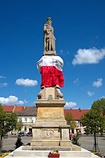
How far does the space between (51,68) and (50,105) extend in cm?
320

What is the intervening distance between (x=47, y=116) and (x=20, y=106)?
84404 mm

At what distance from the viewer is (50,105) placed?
1694 centimetres

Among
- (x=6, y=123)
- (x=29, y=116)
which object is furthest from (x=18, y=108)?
(x=6, y=123)

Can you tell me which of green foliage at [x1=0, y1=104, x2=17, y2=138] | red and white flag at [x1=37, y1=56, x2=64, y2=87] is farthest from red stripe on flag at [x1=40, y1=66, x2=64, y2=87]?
green foliage at [x1=0, y1=104, x2=17, y2=138]

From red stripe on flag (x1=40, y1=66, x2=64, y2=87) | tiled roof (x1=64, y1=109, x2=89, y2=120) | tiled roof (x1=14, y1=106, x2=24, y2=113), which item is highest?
tiled roof (x1=14, y1=106, x2=24, y2=113)

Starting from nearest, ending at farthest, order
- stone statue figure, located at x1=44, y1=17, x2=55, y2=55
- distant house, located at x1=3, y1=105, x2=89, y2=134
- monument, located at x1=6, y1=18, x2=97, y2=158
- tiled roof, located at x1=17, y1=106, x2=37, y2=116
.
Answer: monument, located at x1=6, y1=18, x2=97, y2=158 → stone statue figure, located at x1=44, y1=17, x2=55, y2=55 → distant house, located at x1=3, y1=105, x2=89, y2=134 → tiled roof, located at x1=17, y1=106, x2=37, y2=116

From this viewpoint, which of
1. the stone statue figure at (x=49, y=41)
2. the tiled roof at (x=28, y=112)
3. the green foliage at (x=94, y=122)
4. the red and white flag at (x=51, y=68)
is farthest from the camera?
the tiled roof at (x=28, y=112)

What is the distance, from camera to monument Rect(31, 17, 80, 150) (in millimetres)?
16170

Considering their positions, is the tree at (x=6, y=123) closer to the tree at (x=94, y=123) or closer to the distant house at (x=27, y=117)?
the tree at (x=94, y=123)

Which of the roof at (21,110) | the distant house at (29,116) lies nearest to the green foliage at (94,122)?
the distant house at (29,116)

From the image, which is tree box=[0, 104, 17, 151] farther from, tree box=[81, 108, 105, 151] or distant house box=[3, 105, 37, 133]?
distant house box=[3, 105, 37, 133]

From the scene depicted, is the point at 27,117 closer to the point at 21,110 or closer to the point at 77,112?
the point at 21,110

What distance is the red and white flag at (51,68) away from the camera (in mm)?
18375

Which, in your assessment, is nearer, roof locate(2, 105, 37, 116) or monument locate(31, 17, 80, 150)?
monument locate(31, 17, 80, 150)
